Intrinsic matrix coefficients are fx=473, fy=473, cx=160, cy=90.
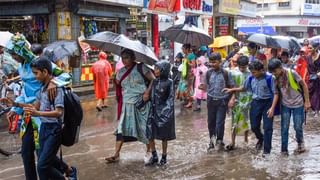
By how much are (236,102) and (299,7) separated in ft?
142

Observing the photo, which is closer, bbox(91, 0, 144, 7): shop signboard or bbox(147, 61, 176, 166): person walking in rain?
bbox(147, 61, 176, 166): person walking in rain

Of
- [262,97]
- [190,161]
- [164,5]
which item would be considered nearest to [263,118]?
[262,97]

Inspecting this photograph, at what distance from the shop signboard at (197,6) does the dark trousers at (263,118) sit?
1415 cm

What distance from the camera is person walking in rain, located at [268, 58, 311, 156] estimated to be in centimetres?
680

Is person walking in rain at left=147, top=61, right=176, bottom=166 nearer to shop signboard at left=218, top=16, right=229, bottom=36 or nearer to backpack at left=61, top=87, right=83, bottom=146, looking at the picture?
backpack at left=61, top=87, right=83, bottom=146

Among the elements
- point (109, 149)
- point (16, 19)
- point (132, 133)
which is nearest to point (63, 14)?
point (16, 19)

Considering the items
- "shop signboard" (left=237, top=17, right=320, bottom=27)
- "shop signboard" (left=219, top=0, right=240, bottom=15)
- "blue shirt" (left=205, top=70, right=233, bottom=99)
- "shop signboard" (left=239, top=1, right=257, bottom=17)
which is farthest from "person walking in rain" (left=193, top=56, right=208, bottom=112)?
"shop signboard" (left=237, top=17, right=320, bottom=27)

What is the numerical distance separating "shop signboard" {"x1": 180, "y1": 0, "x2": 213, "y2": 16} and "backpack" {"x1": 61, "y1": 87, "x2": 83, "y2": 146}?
1641 cm

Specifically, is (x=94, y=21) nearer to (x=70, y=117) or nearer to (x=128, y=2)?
(x=128, y=2)

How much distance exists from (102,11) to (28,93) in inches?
500

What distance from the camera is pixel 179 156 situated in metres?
7.30

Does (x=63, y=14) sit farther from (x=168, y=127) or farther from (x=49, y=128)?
(x=49, y=128)

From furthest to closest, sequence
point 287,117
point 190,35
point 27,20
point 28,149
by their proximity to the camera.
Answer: point 27,20, point 190,35, point 287,117, point 28,149

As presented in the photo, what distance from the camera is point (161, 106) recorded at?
6.57m
